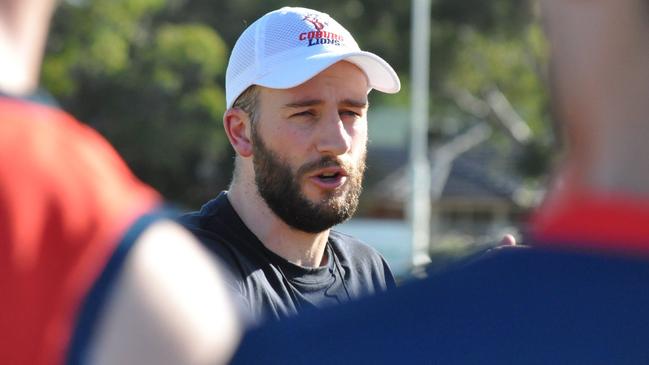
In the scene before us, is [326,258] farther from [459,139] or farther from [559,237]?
[459,139]

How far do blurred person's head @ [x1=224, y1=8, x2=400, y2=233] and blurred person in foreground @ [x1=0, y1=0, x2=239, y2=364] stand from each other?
198cm

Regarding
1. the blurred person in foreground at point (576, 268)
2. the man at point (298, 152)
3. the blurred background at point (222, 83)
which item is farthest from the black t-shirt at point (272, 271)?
the blurred background at point (222, 83)

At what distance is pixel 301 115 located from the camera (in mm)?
3322

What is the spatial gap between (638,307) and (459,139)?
121 feet

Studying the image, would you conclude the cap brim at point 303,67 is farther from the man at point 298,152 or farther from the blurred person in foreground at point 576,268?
the blurred person in foreground at point 576,268

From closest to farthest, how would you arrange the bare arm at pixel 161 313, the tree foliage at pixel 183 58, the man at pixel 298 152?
the bare arm at pixel 161 313, the man at pixel 298 152, the tree foliage at pixel 183 58

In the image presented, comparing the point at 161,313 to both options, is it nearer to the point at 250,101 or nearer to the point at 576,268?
the point at 576,268

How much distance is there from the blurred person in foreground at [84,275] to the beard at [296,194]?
1977mm

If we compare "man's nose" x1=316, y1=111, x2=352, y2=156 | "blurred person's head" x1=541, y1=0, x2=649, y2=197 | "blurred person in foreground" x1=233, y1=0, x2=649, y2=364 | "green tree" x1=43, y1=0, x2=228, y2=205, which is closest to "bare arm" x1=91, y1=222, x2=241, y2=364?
"blurred person in foreground" x1=233, y1=0, x2=649, y2=364

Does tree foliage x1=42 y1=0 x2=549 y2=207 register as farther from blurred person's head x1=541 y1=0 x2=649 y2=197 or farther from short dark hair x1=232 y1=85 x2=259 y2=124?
blurred person's head x1=541 y1=0 x2=649 y2=197

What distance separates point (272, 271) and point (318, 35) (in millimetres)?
638

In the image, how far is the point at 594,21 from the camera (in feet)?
4.40

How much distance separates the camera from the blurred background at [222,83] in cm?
2430

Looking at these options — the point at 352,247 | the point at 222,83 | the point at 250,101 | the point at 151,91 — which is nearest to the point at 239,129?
the point at 250,101
